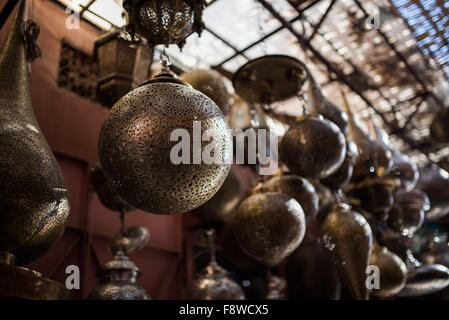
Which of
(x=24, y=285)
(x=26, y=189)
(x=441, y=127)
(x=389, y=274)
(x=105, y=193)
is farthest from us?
(x=441, y=127)

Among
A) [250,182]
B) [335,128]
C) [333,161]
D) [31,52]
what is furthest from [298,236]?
[250,182]

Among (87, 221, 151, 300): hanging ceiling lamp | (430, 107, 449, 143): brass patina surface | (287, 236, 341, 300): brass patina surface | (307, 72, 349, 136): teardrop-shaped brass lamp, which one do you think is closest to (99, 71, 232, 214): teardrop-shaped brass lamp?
(87, 221, 151, 300): hanging ceiling lamp

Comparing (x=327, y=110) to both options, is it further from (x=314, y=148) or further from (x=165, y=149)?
Answer: (x=165, y=149)

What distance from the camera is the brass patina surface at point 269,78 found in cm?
154

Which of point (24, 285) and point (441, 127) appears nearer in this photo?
point (24, 285)

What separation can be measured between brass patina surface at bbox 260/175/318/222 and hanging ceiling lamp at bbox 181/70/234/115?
0.34 m

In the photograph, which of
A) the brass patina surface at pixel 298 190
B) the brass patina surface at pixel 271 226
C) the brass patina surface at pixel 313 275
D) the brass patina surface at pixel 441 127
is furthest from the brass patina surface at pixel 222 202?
the brass patina surface at pixel 441 127

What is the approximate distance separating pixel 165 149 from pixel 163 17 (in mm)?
410

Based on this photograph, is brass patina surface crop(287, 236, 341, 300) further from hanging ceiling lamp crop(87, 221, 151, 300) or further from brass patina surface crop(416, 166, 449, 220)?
hanging ceiling lamp crop(87, 221, 151, 300)

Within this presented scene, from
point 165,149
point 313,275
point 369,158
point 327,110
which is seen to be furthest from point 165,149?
point 313,275

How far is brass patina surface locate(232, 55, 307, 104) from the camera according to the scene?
1538 mm

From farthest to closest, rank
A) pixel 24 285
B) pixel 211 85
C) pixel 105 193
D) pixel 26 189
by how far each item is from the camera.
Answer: pixel 105 193 < pixel 211 85 < pixel 26 189 < pixel 24 285

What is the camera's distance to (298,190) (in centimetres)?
154

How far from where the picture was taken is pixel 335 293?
2346 millimetres
